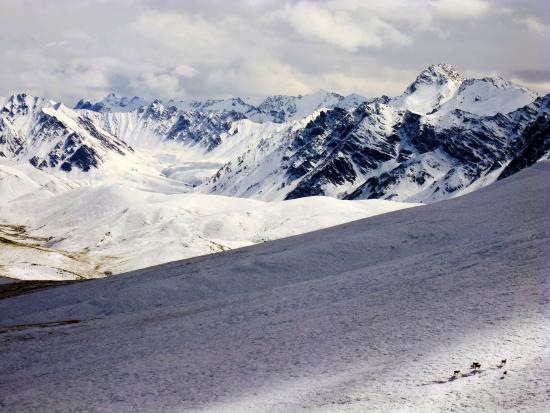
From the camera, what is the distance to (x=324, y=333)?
70.6ft

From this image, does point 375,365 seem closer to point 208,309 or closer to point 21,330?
point 208,309

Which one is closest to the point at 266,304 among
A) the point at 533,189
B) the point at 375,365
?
the point at 375,365

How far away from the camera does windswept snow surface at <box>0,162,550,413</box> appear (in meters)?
15.8

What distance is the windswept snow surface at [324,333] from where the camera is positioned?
1575cm

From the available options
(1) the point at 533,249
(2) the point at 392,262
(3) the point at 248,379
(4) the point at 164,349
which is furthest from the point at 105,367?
(1) the point at 533,249

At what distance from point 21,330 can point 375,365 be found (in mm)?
22063

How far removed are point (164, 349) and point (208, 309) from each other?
668cm

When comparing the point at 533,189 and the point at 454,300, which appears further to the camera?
the point at 533,189

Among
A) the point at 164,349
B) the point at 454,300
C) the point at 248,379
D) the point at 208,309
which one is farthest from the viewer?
the point at 208,309

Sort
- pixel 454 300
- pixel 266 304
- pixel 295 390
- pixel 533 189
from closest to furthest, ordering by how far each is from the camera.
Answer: pixel 295 390 → pixel 454 300 → pixel 266 304 → pixel 533 189

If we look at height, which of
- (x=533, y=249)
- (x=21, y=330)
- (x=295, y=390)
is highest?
(x=533, y=249)

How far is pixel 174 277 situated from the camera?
40750 millimetres

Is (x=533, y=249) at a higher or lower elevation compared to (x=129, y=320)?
higher

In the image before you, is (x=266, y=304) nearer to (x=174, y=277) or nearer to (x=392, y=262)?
(x=392, y=262)
